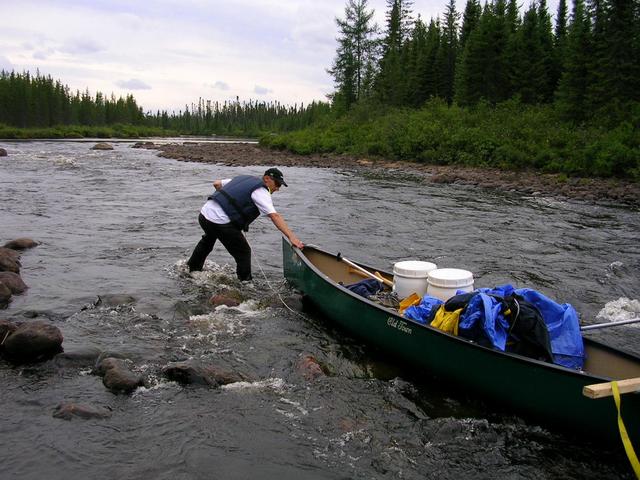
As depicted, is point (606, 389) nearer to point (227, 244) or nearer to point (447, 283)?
point (447, 283)

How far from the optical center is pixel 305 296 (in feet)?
27.2

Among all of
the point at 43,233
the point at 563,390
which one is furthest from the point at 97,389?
the point at 43,233

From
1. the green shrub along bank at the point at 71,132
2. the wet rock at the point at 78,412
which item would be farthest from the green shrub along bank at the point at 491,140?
the green shrub along bank at the point at 71,132

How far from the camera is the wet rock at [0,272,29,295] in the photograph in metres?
8.30

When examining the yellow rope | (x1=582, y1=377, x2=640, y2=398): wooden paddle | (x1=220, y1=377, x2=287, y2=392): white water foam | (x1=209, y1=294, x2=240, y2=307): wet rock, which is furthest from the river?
(x1=582, y1=377, x2=640, y2=398): wooden paddle

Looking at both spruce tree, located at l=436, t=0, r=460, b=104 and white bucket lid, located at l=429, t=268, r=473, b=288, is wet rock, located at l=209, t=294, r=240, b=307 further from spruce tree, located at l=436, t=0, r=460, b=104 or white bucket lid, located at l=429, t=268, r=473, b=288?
spruce tree, located at l=436, t=0, r=460, b=104

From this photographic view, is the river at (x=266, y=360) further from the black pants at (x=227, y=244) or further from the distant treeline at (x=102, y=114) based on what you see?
the distant treeline at (x=102, y=114)

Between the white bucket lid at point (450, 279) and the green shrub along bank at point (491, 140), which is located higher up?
the green shrub along bank at point (491, 140)

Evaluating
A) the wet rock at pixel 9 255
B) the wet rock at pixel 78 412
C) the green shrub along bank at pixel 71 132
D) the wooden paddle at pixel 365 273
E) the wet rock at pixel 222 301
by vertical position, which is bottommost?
the wet rock at pixel 78 412

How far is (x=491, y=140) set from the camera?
28875 mm

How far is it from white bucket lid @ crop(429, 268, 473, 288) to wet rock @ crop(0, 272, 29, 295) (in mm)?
6153

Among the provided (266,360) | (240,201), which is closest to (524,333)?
(266,360)

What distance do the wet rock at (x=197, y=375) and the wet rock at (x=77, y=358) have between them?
0.88 meters

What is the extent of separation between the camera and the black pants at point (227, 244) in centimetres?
823
